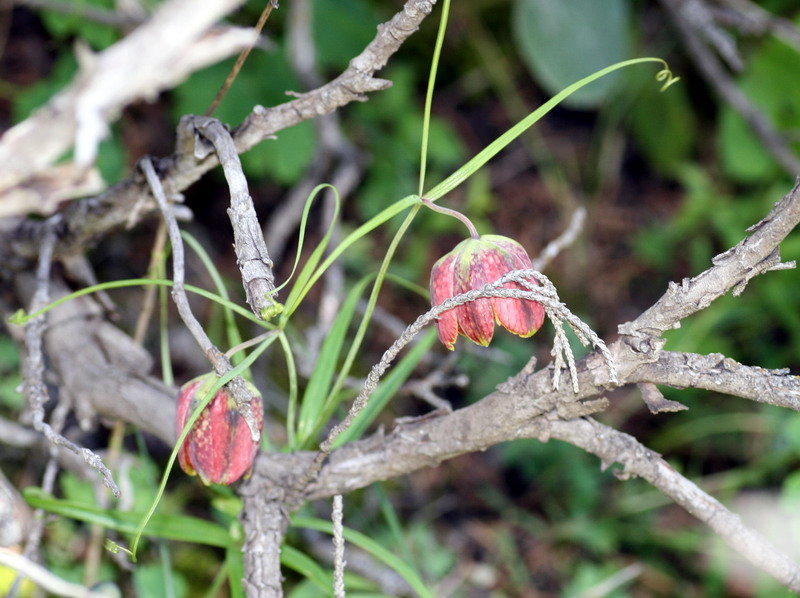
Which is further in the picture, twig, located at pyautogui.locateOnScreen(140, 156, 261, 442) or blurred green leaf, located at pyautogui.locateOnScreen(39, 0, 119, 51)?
blurred green leaf, located at pyautogui.locateOnScreen(39, 0, 119, 51)

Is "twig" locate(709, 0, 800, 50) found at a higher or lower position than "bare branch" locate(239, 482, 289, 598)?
higher

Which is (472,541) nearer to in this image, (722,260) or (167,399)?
(167,399)

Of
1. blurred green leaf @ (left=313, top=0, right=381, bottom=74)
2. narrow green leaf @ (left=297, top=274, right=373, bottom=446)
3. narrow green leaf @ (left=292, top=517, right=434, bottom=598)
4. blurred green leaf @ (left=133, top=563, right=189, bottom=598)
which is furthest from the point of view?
blurred green leaf @ (left=313, top=0, right=381, bottom=74)

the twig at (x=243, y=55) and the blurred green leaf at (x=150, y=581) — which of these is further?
the blurred green leaf at (x=150, y=581)

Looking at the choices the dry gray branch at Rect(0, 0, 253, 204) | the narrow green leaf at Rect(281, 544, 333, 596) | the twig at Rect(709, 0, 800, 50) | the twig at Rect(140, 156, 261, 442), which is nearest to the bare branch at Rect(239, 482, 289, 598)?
the narrow green leaf at Rect(281, 544, 333, 596)

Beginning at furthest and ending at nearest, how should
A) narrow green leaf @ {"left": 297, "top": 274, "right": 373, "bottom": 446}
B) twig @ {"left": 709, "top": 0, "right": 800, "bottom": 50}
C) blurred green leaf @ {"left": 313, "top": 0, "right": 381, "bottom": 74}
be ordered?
blurred green leaf @ {"left": 313, "top": 0, "right": 381, "bottom": 74} < twig @ {"left": 709, "top": 0, "right": 800, "bottom": 50} < narrow green leaf @ {"left": 297, "top": 274, "right": 373, "bottom": 446}

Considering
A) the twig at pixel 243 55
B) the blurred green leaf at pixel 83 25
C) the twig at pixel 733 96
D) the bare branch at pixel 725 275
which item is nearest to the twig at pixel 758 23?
the twig at pixel 733 96

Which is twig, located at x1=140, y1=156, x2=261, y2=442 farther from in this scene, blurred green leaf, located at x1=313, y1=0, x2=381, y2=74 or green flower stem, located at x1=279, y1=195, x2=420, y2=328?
blurred green leaf, located at x1=313, y1=0, x2=381, y2=74

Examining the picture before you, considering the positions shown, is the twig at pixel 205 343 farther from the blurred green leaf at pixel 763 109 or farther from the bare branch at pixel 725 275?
the blurred green leaf at pixel 763 109
